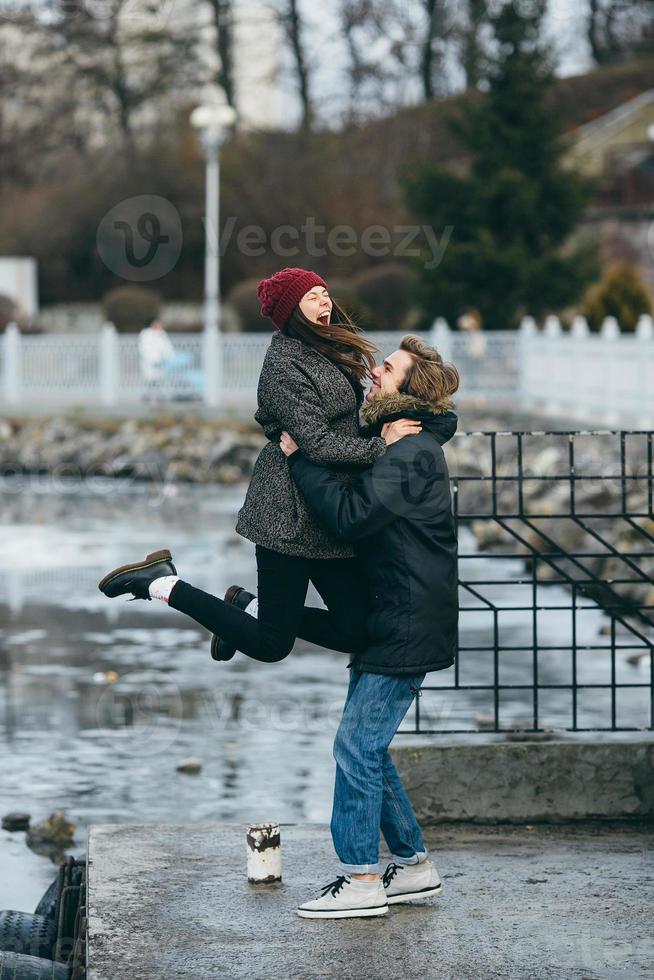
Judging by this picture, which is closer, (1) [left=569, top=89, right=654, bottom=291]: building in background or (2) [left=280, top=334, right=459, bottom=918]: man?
(2) [left=280, top=334, right=459, bottom=918]: man

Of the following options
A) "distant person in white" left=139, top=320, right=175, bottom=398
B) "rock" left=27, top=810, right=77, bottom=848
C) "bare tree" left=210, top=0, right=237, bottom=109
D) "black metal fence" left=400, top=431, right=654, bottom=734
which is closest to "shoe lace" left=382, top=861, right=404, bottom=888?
"black metal fence" left=400, top=431, right=654, bottom=734

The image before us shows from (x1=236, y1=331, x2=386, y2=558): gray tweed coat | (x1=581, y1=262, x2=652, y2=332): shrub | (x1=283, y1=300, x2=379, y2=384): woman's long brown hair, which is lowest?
(x1=236, y1=331, x2=386, y2=558): gray tweed coat

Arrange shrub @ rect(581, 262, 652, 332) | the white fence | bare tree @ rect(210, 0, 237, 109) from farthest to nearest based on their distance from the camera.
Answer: bare tree @ rect(210, 0, 237, 109)
shrub @ rect(581, 262, 652, 332)
the white fence

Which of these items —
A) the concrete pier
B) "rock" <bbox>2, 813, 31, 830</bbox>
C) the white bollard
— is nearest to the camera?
the concrete pier

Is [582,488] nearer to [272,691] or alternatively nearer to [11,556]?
[11,556]

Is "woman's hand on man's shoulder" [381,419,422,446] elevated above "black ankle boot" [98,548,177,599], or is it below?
above

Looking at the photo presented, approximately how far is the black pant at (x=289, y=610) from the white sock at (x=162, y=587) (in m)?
0.03

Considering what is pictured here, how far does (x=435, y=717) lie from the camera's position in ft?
30.4

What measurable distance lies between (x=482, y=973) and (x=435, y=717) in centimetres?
489

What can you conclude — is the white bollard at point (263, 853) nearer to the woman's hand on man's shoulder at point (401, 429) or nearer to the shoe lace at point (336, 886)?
the shoe lace at point (336, 886)

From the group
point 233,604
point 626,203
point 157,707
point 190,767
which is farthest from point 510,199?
point 233,604

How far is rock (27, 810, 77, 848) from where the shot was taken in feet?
22.9

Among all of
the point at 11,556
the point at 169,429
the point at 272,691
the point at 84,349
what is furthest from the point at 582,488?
the point at 84,349

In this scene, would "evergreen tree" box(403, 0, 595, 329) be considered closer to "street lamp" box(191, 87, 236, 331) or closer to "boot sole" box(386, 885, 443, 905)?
"street lamp" box(191, 87, 236, 331)
